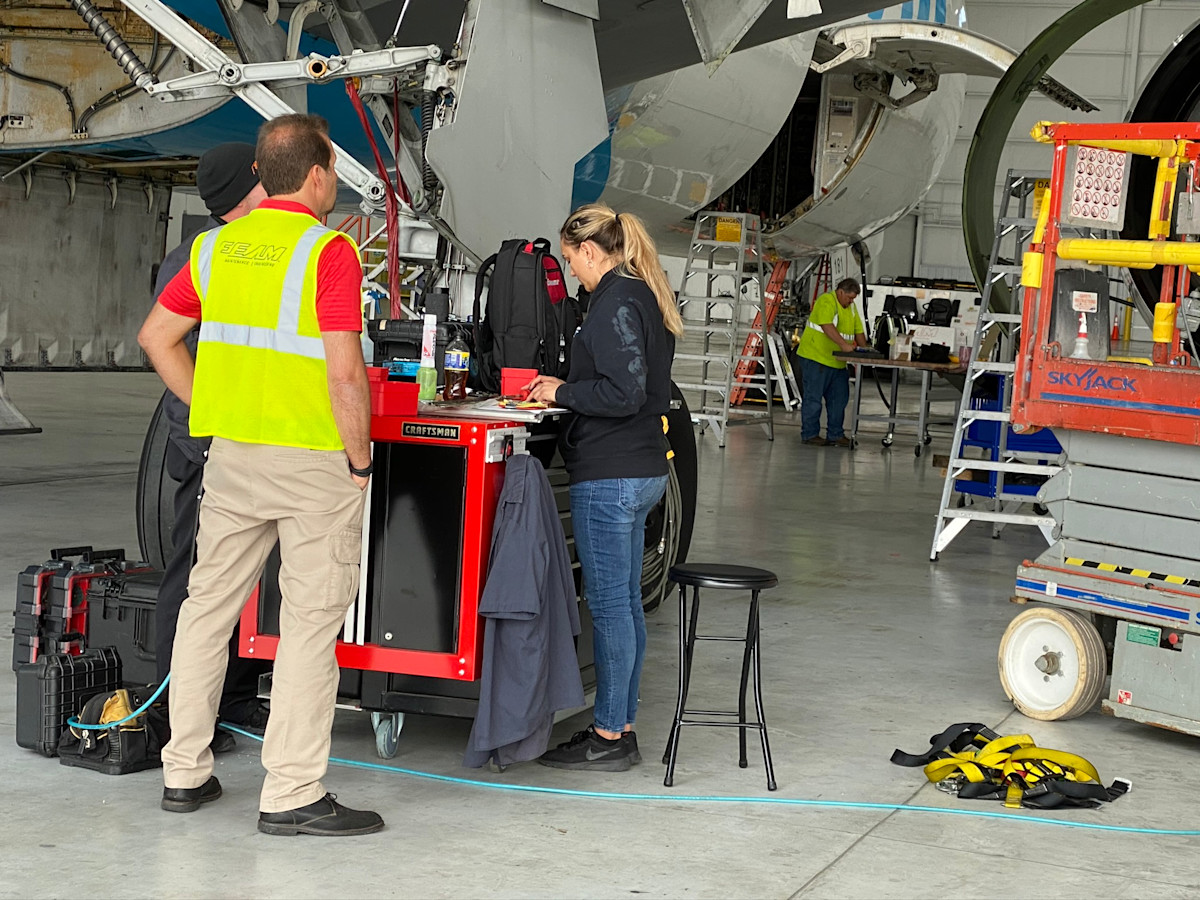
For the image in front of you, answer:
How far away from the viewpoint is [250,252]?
132 inches

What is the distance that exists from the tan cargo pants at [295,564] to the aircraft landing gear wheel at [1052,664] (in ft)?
8.75

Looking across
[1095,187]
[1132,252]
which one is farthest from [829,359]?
[1132,252]

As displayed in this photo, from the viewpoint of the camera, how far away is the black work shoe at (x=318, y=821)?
3.45 m

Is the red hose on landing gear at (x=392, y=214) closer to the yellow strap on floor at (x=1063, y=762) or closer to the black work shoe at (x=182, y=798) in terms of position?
the black work shoe at (x=182, y=798)

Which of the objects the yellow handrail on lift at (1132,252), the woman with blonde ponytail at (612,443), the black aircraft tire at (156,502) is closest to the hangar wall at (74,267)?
the black aircraft tire at (156,502)

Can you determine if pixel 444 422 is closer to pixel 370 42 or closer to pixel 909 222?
pixel 370 42

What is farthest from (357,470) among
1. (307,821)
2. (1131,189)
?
(1131,189)

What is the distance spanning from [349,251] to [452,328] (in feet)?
4.75

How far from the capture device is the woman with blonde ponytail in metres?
4.05

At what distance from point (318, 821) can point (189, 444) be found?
4.12 ft

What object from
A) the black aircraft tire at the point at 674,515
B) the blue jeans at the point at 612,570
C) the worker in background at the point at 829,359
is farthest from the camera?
the worker in background at the point at 829,359

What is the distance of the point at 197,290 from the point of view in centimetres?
348

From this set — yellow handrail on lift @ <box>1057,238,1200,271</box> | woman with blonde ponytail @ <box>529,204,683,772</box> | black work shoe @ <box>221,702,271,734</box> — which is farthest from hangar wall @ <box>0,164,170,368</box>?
yellow handrail on lift @ <box>1057,238,1200,271</box>

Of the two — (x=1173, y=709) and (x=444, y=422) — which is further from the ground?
(x=444, y=422)
